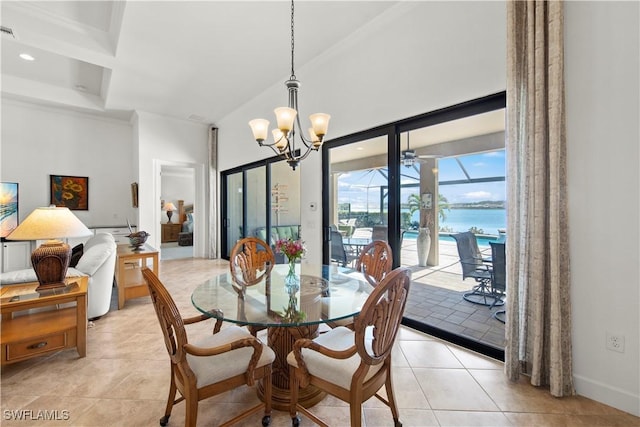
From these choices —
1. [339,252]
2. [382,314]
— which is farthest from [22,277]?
[382,314]

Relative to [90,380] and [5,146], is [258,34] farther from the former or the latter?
[5,146]

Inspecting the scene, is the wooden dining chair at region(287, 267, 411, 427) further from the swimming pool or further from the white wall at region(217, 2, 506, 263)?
the white wall at region(217, 2, 506, 263)

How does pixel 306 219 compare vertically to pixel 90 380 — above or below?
above

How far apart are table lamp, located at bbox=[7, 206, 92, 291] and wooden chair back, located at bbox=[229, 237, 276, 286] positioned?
1.21 meters

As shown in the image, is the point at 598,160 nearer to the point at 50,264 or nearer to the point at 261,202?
the point at 50,264

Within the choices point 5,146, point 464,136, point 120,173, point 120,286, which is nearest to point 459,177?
point 464,136

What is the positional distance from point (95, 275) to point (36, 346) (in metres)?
1.01

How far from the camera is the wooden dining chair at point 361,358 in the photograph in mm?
1278

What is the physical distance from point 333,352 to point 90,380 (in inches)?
76.4

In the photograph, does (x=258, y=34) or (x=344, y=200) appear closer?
(x=258, y=34)

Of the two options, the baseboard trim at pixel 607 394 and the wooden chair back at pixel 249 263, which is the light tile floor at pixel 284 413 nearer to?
the baseboard trim at pixel 607 394

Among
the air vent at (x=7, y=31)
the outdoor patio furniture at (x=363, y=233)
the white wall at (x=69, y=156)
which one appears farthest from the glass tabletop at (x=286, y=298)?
the white wall at (x=69, y=156)

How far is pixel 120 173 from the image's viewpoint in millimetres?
6449

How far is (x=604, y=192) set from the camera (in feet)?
5.88
